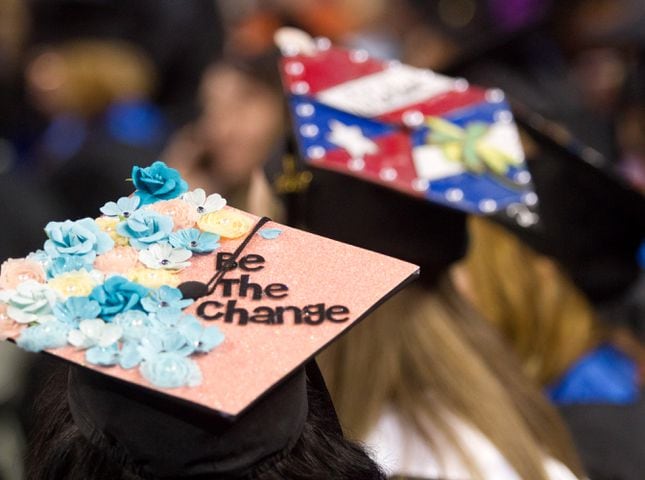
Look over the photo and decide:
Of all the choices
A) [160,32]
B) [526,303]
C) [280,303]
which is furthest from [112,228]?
[160,32]

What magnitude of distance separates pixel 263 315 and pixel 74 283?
0.73ft

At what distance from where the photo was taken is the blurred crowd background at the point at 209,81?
3400 mm

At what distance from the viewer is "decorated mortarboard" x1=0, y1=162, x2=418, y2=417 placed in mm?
1178

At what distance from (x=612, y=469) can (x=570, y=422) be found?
15 cm

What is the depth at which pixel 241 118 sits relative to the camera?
136 inches

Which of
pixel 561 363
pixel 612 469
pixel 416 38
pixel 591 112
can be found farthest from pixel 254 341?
pixel 416 38

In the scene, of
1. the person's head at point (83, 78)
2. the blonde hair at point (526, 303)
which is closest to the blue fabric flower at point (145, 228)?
the blonde hair at point (526, 303)

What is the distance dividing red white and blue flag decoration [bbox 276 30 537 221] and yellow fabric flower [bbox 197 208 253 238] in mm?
610

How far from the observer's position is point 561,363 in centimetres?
271

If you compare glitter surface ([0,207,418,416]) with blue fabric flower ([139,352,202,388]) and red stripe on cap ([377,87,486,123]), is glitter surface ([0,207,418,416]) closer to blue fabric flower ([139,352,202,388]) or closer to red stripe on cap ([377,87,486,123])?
blue fabric flower ([139,352,202,388])

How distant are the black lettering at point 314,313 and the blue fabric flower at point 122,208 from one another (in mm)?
271

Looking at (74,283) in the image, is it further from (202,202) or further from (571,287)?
(571,287)

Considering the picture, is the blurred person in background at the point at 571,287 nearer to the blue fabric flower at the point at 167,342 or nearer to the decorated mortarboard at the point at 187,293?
the decorated mortarboard at the point at 187,293

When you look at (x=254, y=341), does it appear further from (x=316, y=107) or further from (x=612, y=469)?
(x=612, y=469)
